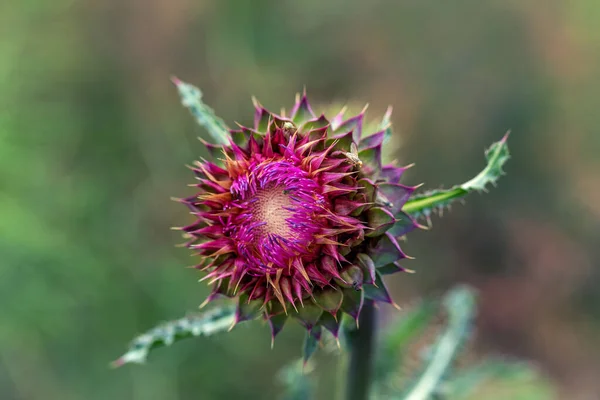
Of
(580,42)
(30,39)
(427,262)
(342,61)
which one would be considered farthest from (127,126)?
(580,42)

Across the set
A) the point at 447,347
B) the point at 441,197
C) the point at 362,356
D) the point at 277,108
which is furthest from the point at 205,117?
the point at 277,108

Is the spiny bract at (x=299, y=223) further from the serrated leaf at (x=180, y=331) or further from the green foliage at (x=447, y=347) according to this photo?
the green foliage at (x=447, y=347)

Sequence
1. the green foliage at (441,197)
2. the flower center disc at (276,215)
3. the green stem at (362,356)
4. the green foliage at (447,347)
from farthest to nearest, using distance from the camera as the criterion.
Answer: the green foliage at (447,347) < the green stem at (362,356) < the green foliage at (441,197) < the flower center disc at (276,215)

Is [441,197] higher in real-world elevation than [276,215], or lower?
higher

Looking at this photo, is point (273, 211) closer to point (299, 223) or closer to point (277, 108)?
point (299, 223)

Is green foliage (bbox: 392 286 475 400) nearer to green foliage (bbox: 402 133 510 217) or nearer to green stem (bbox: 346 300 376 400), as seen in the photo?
green stem (bbox: 346 300 376 400)

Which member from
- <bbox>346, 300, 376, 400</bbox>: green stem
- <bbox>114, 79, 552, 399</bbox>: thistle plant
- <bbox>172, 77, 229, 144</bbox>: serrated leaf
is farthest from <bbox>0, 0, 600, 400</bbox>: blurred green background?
<bbox>114, 79, 552, 399</bbox>: thistle plant

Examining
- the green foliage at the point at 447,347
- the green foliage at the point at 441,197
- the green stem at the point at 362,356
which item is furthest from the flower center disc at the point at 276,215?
the green foliage at the point at 447,347
